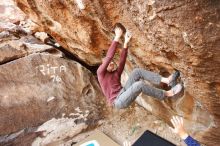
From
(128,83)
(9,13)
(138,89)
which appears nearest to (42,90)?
(128,83)

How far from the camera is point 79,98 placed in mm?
6594

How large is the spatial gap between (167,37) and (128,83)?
1.20 metres

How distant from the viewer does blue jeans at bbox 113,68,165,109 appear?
439 cm

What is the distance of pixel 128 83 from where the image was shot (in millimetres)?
4652

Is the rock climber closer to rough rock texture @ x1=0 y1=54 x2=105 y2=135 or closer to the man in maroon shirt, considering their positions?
the man in maroon shirt

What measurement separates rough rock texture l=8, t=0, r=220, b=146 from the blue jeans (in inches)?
8.0

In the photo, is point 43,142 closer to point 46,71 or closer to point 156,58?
point 46,71

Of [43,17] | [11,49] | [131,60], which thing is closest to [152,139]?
[131,60]

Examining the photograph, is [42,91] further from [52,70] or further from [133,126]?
[133,126]

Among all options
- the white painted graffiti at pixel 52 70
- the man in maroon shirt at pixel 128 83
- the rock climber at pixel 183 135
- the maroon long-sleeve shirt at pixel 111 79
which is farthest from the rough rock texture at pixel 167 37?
the white painted graffiti at pixel 52 70

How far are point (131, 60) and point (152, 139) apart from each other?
4.28 feet

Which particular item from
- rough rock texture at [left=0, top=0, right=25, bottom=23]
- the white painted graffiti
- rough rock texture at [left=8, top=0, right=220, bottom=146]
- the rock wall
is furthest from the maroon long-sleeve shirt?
rough rock texture at [left=0, top=0, right=25, bottom=23]

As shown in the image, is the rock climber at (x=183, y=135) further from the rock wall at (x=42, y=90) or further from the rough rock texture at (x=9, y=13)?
the rough rock texture at (x=9, y=13)

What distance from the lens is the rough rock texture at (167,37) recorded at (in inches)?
131
